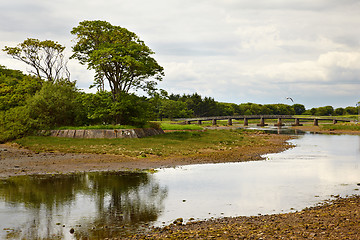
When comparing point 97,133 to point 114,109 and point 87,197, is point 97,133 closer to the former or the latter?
point 114,109

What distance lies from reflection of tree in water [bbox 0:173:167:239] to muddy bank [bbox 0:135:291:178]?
8.77ft

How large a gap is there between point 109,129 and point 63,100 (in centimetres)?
841

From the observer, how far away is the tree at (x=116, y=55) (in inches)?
1854

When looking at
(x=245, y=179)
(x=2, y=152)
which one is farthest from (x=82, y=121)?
(x=245, y=179)

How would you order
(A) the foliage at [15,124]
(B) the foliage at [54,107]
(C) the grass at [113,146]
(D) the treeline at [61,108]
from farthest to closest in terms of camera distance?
(B) the foliage at [54,107], (D) the treeline at [61,108], (A) the foliage at [15,124], (C) the grass at [113,146]

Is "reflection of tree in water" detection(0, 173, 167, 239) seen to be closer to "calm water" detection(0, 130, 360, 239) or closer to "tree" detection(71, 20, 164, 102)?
"calm water" detection(0, 130, 360, 239)

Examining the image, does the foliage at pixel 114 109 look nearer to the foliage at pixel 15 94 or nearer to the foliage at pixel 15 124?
the foliage at pixel 15 124

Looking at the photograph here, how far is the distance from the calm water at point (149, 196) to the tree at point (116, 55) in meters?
25.1

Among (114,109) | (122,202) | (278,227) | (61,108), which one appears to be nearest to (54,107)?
(61,108)

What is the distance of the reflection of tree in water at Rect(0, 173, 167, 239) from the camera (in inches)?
508

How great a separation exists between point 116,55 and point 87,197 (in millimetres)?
32665

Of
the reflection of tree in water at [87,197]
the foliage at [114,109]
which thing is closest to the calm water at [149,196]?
the reflection of tree in water at [87,197]

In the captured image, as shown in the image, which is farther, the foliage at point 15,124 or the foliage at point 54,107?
the foliage at point 54,107

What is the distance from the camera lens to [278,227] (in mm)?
11930
